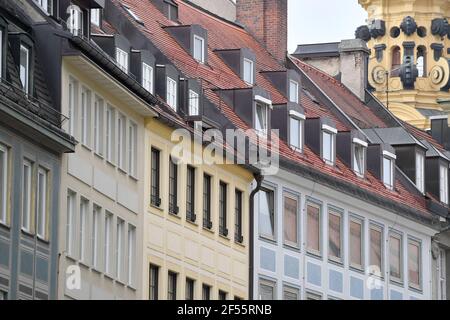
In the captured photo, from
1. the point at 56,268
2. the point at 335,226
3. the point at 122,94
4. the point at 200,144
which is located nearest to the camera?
the point at 56,268

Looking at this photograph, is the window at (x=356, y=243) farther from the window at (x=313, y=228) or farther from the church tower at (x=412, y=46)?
the church tower at (x=412, y=46)

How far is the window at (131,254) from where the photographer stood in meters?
59.0

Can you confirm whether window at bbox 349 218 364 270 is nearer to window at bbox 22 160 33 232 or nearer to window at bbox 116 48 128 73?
window at bbox 116 48 128 73

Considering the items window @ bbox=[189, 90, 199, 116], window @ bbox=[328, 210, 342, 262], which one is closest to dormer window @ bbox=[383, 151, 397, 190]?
window @ bbox=[328, 210, 342, 262]

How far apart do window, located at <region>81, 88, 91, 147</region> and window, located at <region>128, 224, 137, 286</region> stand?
3241mm

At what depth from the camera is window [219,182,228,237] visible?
64812 millimetres

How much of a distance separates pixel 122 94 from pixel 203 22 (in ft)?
57.8

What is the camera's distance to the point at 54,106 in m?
54.9

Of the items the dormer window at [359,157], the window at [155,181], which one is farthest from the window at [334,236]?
the window at [155,181]

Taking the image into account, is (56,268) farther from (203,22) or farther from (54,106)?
(203,22)

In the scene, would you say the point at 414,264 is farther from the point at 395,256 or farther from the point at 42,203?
the point at 42,203

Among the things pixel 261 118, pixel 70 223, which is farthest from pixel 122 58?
pixel 261 118

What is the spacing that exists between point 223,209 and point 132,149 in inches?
231
